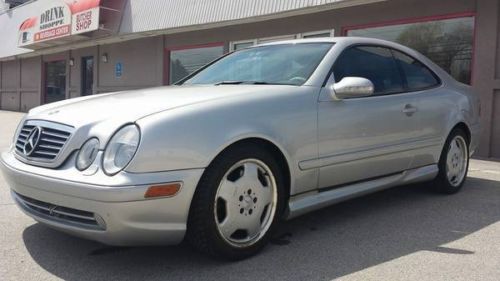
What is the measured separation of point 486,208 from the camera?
484cm

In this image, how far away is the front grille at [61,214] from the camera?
9.65 ft

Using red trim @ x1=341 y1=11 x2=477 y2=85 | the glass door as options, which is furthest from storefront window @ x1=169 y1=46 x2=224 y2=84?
the glass door

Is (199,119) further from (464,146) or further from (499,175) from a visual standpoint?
(499,175)

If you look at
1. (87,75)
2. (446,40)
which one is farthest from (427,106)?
(87,75)

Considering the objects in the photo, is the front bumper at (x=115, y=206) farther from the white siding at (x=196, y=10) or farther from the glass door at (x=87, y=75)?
the glass door at (x=87, y=75)

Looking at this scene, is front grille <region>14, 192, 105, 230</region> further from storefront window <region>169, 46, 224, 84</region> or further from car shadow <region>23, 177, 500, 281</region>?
storefront window <region>169, 46, 224, 84</region>

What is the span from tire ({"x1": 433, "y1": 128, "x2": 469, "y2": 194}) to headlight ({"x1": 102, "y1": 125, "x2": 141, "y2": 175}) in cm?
332

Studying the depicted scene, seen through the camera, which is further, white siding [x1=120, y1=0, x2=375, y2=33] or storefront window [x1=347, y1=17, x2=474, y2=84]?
white siding [x1=120, y1=0, x2=375, y2=33]

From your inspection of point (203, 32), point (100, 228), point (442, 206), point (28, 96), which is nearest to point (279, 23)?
point (203, 32)

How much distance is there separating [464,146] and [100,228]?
399 centimetres

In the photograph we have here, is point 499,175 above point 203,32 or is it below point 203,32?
below

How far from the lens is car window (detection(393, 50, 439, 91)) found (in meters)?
4.83

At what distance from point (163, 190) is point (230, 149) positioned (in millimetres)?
524

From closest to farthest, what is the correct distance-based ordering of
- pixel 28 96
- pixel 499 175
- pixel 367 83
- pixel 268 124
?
pixel 268 124
pixel 367 83
pixel 499 175
pixel 28 96
